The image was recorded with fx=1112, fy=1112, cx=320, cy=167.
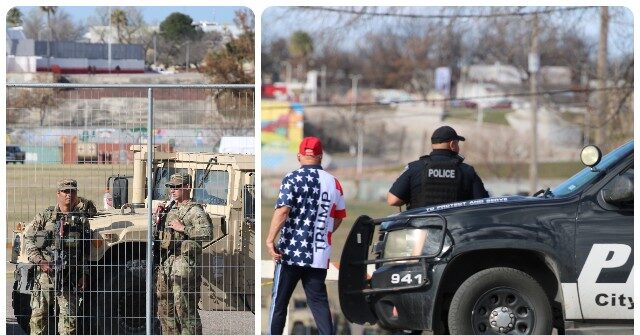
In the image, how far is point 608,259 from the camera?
25.4ft

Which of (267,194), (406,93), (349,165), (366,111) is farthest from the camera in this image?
(406,93)

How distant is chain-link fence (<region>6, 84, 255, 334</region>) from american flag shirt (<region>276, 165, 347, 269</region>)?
833 mm

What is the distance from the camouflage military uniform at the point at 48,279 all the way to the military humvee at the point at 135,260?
12 centimetres

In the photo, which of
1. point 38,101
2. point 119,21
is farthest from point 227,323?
point 119,21

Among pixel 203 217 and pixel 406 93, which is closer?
pixel 203 217

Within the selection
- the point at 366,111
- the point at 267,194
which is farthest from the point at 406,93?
the point at 267,194

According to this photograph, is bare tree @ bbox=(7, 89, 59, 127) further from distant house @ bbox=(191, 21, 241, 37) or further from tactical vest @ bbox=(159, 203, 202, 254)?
distant house @ bbox=(191, 21, 241, 37)

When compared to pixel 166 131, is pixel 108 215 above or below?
below

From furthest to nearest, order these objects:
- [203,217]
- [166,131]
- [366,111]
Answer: [366,111]
[166,131]
[203,217]

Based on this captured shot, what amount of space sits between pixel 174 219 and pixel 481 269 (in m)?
2.37

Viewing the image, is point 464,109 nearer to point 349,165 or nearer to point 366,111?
point 366,111

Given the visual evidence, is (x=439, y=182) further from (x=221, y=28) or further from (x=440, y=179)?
(x=221, y=28)

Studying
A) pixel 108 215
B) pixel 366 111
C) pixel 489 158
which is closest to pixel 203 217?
pixel 108 215

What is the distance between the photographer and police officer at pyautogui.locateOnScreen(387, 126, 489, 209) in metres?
8.48
